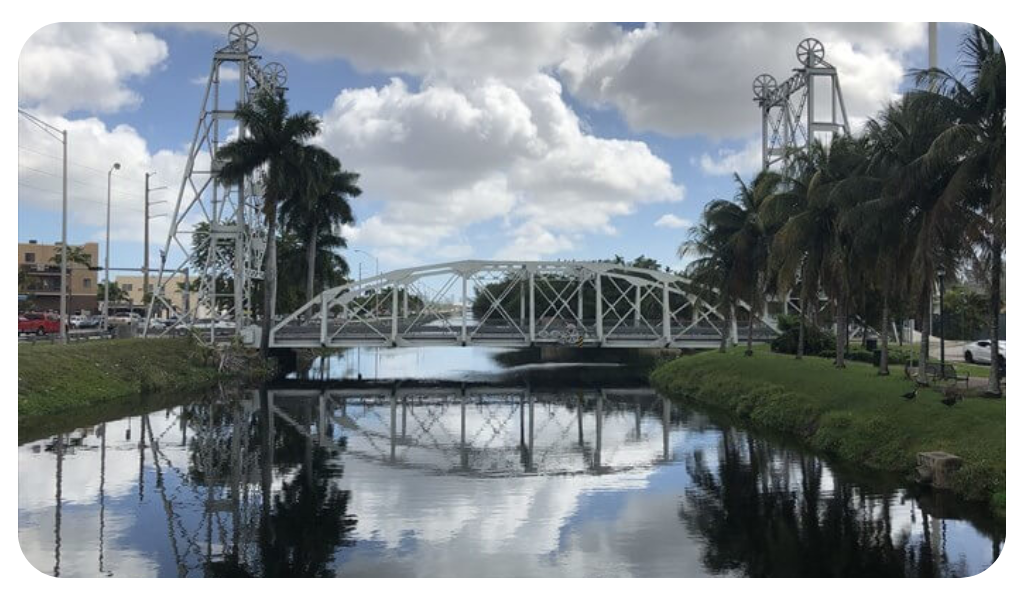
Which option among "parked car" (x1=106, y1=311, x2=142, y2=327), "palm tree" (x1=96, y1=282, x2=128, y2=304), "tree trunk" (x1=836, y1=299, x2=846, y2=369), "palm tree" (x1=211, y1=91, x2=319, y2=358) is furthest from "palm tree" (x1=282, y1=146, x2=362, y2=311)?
"palm tree" (x1=96, y1=282, x2=128, y2=304)

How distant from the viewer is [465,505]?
19.0 m

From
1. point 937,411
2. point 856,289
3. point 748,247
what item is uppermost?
point 748,247

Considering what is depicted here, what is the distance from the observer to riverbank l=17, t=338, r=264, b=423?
1261 inches

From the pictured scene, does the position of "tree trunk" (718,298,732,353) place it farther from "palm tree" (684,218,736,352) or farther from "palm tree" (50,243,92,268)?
"palm tree" (50,243,92,268)

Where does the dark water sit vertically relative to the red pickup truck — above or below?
below

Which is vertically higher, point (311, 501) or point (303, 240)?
point (303, 240)

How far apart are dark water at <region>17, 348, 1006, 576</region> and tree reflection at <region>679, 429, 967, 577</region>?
0.06 metres

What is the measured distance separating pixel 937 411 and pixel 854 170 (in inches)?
425

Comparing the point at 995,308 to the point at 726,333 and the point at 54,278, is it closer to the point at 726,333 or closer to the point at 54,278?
the point at 726,333

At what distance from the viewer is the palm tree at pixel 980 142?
20531 millimetres

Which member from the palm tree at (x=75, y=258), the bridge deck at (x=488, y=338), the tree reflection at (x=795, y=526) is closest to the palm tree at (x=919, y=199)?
the tree reflection at (x=795, y=526)
